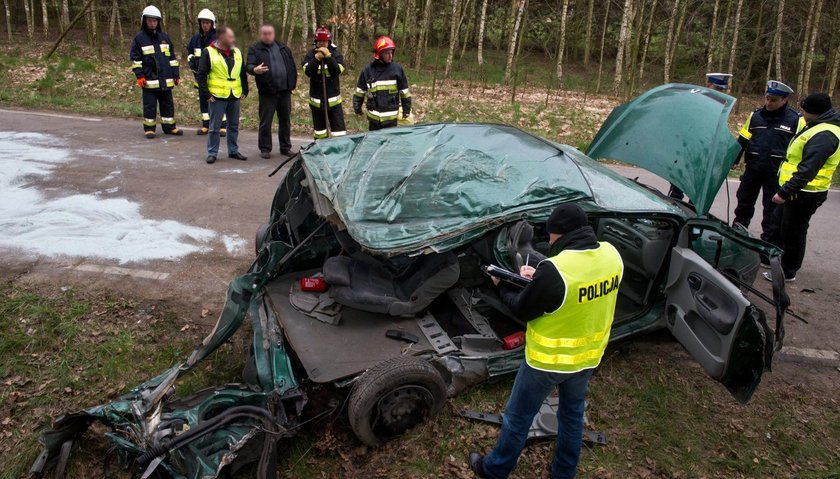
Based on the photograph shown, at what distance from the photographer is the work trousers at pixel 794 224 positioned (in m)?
5.15

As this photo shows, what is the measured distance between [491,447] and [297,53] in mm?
19270

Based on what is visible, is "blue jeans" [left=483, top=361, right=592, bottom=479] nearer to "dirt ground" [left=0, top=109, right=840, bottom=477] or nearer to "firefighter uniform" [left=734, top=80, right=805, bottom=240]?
"dirt ground" [left=0, top=109, right=840, bottom=477]

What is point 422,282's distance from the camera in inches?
141

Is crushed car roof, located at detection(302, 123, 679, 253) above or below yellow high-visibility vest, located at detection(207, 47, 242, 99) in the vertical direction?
below

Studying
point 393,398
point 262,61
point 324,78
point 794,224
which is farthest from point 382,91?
point 393,398

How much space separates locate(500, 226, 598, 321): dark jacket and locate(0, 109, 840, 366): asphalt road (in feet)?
8.65

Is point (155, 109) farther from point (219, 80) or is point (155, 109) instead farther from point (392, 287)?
point (392, 287)

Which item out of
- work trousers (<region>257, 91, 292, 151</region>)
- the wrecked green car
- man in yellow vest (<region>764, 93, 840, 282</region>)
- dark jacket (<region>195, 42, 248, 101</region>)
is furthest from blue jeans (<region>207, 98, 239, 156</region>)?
man in yellow vest (<region>764, 93, 840, 282</region>)

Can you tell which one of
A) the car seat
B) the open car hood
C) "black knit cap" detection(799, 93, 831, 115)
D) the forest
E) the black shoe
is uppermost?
the forest

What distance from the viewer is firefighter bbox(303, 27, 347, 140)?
771cm

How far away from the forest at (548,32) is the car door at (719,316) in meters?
11.7

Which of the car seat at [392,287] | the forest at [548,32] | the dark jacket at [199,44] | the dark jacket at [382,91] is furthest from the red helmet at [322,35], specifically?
the forest at [548,32]

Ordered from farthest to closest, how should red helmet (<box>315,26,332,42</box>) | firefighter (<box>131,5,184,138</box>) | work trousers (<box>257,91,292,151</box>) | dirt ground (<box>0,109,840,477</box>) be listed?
firefighter (<box>131,5,184,138</box>)
work trousers (<box>257,91,292,151</box>)
red helmet (<box>315,26,332,42</box>)
dirt ground (<box>0,109,840,477</box>)

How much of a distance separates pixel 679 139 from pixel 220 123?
6.10 metres
